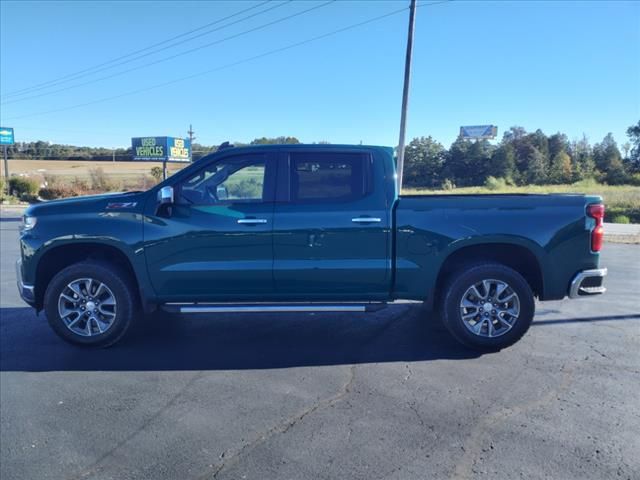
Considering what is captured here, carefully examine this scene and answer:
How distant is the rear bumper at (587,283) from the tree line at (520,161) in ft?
77.5

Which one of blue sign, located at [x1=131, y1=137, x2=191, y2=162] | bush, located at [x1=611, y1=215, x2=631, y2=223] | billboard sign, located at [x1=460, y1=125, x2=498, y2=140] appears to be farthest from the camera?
billboard sign, located at [x1=460, y1=125, x2=498, y2=140]

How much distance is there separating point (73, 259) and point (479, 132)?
162ft

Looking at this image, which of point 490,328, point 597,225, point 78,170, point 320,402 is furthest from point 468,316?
point 78,170

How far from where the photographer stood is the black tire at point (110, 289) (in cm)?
482

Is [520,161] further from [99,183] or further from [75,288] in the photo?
[75,288]

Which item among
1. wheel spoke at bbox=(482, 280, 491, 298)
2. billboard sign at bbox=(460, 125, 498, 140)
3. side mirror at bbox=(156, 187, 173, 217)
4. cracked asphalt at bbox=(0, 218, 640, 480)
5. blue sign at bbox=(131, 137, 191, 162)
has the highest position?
billboard sign at bbox=(460, 125, 498, 140)

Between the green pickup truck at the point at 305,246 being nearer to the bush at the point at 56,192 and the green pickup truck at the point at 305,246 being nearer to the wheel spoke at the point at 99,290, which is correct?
the wheel spoke at the point at 99,290

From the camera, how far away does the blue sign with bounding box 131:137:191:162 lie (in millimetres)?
39109

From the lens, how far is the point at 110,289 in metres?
4.83

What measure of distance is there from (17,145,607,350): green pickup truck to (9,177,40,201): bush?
34789 mm

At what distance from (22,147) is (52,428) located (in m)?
117

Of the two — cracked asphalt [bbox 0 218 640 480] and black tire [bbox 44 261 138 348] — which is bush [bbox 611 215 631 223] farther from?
black tire [bbox 44 261 138 348]

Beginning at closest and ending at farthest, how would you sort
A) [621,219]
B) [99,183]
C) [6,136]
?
[621,219], [99,183], [6,136]

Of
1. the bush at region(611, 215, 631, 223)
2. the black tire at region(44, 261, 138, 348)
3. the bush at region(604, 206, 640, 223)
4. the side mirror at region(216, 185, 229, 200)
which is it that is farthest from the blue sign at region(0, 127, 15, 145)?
the side mirror at region(216, 185, 229, 200)
